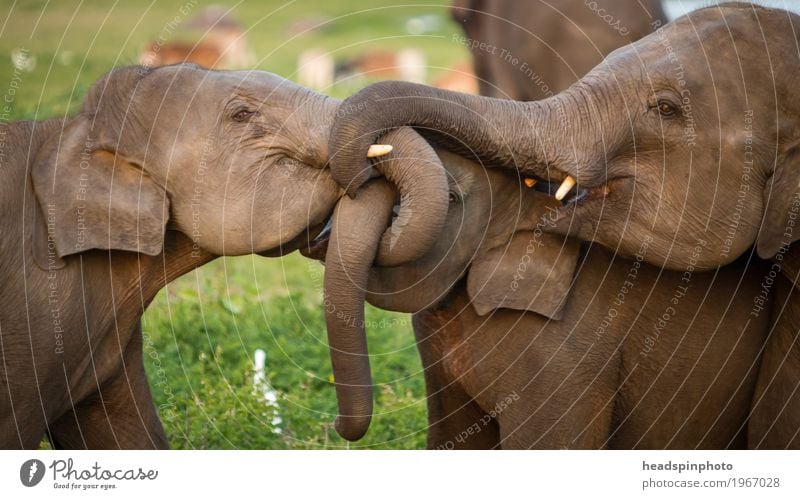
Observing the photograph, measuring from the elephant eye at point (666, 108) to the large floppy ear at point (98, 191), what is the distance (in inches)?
75.4

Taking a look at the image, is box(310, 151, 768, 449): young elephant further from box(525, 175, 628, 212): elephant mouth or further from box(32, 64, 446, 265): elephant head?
box(32, 64, 446, 265): elephant head

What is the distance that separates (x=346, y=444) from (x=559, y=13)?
13.3ft

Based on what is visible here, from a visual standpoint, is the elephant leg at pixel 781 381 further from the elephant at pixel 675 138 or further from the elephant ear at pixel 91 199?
the elephant ear at pixel 91 199

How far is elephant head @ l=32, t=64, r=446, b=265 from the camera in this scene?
5.16 metres

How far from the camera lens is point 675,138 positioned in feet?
17.6

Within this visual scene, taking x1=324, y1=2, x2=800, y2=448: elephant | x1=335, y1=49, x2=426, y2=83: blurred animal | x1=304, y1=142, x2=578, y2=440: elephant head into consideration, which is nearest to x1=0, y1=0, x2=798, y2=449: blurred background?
x1=324, y1=2, x2=800, y2=448: elephant

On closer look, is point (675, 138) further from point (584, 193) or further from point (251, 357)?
point (251, 357)

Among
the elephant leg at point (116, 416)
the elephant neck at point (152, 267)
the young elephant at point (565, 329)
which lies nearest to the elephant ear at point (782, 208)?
the young elephant at point (565, 329)

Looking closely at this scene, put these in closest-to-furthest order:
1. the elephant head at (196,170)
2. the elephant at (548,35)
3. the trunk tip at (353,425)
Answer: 1. the elephant head at (196,170)
2. the trunk tip at (353,425)
3. the elephant at (548,35)

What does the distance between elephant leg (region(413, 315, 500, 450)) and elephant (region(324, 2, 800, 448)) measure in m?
0.99

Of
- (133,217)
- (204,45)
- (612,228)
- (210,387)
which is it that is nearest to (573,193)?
(612,228)

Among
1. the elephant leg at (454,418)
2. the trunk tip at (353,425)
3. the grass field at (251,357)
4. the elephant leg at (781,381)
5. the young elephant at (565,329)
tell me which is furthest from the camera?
the grass field at (251,357)

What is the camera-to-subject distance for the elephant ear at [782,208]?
208 inches
